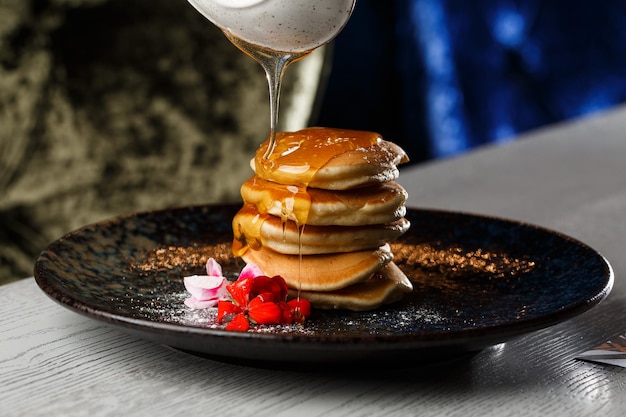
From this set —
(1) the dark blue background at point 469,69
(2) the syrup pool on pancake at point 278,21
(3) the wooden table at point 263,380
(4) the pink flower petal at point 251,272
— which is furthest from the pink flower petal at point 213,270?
(1) the dark blue background at point 469,69

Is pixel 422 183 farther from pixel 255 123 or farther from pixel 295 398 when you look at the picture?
pixel 295 398

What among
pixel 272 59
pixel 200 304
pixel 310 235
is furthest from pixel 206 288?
pixel 272 59

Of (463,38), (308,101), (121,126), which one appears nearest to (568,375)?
(121,126)

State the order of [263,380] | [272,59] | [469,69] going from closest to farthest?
[263,380] < [272,59] < [469,69]

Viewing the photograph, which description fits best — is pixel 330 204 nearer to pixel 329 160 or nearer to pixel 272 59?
pixel 329 160

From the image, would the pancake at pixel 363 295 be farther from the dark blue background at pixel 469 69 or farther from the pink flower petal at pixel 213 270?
the dark blue background at pixel 469 69

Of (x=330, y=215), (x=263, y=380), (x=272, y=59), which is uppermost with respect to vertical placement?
(x=272, y=59)

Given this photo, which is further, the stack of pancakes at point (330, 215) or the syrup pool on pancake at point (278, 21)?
the stack of pancakes at point (330, 215)
